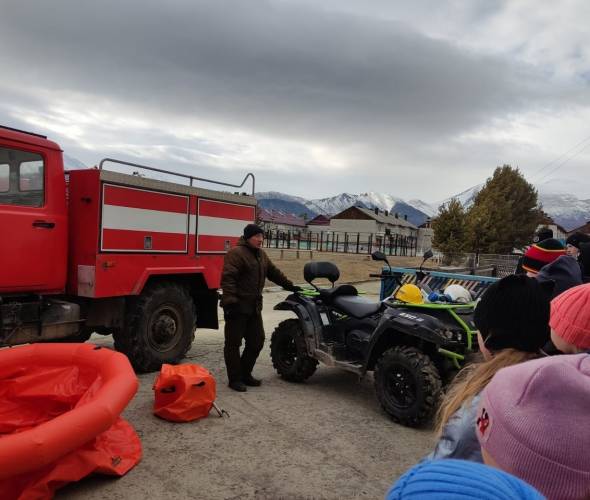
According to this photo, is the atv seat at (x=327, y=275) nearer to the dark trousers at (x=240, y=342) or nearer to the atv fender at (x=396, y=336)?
the dark trousers at (x=240, y=342)

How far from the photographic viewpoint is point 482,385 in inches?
66.5

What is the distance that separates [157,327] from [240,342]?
3.81 feet

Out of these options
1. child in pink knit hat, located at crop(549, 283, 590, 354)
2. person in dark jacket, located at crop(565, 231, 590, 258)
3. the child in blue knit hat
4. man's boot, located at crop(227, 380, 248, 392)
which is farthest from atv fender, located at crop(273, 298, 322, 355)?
the child in blue knit hat

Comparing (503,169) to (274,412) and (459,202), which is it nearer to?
(459,202)

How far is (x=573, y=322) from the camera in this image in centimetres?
180

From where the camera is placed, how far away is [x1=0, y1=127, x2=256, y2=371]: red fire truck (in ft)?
15.6

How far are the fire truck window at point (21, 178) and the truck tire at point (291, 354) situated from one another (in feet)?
9.63

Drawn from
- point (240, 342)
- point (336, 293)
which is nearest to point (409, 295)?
point (336, 293)

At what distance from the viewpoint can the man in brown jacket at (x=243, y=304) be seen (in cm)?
532

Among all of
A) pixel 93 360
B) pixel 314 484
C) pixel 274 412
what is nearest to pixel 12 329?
pixel 93 360

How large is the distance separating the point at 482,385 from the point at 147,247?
4670mm

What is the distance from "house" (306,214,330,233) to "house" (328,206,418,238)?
4.57ft

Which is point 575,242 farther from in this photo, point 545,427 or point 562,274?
point 545,427

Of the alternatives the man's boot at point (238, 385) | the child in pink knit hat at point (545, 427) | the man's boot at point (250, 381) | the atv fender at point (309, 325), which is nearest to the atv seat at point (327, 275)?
the atv fender at point (309, 325)
